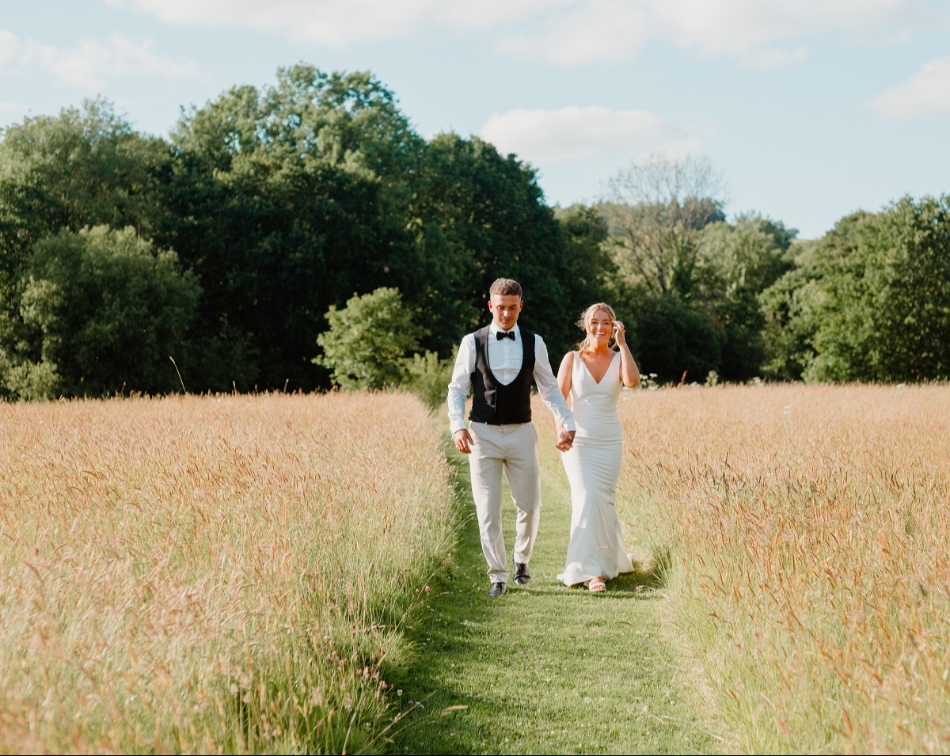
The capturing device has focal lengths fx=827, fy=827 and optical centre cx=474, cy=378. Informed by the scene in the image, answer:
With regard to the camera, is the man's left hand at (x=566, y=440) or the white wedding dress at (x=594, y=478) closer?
the man's left hand at (x=566, y=440)

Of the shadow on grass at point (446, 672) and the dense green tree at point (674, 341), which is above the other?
the dense green tree at point (674, 341)

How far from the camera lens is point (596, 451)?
22.0 ft

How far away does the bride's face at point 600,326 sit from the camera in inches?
265

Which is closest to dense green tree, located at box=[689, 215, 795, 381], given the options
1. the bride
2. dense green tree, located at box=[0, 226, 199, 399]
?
dense green tree, located at box=[0, 226, 199, 399]

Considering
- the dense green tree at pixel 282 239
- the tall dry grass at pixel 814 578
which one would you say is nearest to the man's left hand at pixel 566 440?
the tall dry grass at pixel 814 578

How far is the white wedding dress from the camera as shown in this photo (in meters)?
6.54

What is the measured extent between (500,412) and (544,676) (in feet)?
7.03

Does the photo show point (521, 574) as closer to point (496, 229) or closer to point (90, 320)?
point (90, 320)

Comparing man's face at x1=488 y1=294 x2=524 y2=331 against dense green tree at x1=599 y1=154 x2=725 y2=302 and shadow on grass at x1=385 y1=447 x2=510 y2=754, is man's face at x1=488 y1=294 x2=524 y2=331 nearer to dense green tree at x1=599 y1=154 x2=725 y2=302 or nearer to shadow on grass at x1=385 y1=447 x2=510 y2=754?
shadow on grass at x1=385 y1=447 x2=510 y2=754

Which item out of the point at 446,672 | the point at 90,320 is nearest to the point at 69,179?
the point at 90,320

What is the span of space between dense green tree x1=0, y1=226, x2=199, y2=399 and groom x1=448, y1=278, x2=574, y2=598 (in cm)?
2357

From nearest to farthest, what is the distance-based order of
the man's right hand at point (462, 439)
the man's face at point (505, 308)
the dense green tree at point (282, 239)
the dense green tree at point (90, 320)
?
the man's right hand at point (462, 439)
the man's face at point (505, 308)
the dense green tree at point (90, 320)
the dense green tree at point (282, 239)

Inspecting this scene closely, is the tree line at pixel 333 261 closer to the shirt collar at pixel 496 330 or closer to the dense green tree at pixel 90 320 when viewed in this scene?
the dense green tree at pixel 90 320

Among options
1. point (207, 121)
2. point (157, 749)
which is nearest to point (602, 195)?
point (207, 121)
